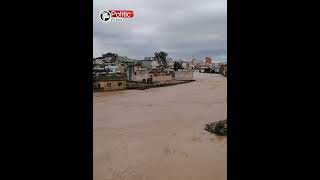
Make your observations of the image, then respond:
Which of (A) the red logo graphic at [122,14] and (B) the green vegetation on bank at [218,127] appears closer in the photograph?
(A) the red logo graphic at [122,14]

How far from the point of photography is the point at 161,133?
2590 mm

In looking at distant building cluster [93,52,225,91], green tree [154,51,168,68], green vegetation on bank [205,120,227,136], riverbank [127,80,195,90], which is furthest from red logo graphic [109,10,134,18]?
green vegetation on bank [205,120,227,136]

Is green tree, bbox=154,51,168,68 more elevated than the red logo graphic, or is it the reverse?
the red logo graphic

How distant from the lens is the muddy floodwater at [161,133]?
2.25 metres

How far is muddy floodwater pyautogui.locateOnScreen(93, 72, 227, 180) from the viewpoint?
2.25 metres

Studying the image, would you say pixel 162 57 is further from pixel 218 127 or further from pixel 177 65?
pixel 218 127

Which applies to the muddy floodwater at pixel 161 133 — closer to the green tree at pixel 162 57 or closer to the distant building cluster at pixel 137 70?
the distant building cluster at pixel 137 70

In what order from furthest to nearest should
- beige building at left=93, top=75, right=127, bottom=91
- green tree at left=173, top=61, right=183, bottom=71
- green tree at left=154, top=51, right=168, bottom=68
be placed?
1. green tree at left=173, top=61, right=183, bottom=71
2. green tree at left=154, top=51, right=168, bottom=68
3. beige building at left=93, top=75, right=127, bottom=91

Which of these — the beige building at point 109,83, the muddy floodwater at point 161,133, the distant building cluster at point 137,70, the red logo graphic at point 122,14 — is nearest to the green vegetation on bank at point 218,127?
the muddy floodwater at point 161,133

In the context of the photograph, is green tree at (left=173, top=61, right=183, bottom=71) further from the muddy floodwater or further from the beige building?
the beige building

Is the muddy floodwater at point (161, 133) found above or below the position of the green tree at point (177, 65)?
below
